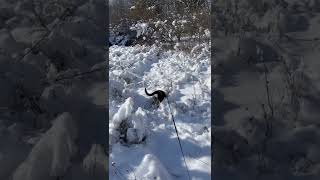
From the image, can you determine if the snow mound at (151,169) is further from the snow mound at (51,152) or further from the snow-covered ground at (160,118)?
the snow mound at (51,152)

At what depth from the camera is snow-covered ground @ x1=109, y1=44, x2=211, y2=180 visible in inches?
121

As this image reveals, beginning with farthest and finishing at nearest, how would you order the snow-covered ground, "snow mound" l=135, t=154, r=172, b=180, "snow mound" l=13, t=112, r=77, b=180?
1. the snow-covered ground
2. "snow mound" l=135, t=154, r=172, b=180
3. "snow mound" l=13, t=112, r=77, b=180

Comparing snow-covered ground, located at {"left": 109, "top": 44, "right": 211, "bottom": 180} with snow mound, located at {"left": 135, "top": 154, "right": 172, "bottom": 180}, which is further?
snow-covered ground, located at {"left": 109, "top": 44, "right": 211, "bottom": 180}

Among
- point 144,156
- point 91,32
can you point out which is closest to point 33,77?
point 91,32

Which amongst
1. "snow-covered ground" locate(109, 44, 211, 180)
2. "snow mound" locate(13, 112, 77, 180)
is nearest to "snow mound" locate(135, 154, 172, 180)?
"snow-covered ground" locate(109, 44, 211, 180)

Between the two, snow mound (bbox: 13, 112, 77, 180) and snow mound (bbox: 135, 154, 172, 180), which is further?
snow mound (bbox: 135, 154, 172, 180)

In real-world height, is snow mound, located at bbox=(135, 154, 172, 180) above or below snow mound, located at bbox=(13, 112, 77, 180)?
below

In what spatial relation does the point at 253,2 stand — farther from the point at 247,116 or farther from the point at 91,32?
the point at 91,32

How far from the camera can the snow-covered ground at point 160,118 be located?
3.08 meters

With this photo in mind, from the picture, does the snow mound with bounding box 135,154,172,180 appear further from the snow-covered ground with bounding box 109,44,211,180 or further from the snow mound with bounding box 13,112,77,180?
the snow mound with bounding box 13,112,77,180

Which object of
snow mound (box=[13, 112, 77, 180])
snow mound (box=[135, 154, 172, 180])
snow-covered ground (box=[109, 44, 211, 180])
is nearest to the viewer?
snow mound (box=[13, 112, 77, 180])

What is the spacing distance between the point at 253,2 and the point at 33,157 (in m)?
1.42

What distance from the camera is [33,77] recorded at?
2.46 m

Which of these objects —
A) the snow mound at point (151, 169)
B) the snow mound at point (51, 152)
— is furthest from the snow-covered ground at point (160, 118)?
the snow mound at point (51, 152)
